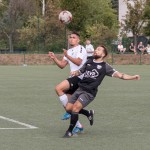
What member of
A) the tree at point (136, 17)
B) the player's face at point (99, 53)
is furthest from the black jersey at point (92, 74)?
the tree at point (136, 17)

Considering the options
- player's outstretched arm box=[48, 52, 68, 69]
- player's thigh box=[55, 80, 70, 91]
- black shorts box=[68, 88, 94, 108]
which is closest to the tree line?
player's outstretched arm box=[48, 52, 68, 69]

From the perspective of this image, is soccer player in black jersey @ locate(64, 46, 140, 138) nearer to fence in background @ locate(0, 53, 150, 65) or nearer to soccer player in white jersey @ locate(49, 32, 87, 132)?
soccer player in white jersey @ locate(49, 32, 87, 132)

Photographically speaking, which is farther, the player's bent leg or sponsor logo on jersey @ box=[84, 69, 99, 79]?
the player's bent leg

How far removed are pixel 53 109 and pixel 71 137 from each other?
4788 millimetres

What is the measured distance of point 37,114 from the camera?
46.1 ft

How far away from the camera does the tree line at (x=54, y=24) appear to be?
5841 centimetres

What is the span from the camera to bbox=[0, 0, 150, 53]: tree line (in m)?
58.4

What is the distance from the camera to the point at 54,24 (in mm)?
62531

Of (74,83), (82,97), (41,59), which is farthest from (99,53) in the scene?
(41,59)

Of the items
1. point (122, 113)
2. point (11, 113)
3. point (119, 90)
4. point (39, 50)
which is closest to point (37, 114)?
point (11, 113)

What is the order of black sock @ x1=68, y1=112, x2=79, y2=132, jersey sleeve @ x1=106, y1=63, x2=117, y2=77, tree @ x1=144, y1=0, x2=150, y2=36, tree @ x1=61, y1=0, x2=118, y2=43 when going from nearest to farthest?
1. black sock @ x1=68, y1=112, x2=79, y2=132
2. jersey sleeve @ x1=106, y1=63, x2=117, y2=77
3. tree @ x1=144, y1=0, x2=150, y2=36
4. tree @ x1=61, y1=0, x2=118, y2=43

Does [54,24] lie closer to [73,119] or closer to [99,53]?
[99,53]

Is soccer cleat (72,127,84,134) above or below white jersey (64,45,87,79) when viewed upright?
below

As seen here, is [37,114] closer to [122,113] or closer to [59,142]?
[122,113]
